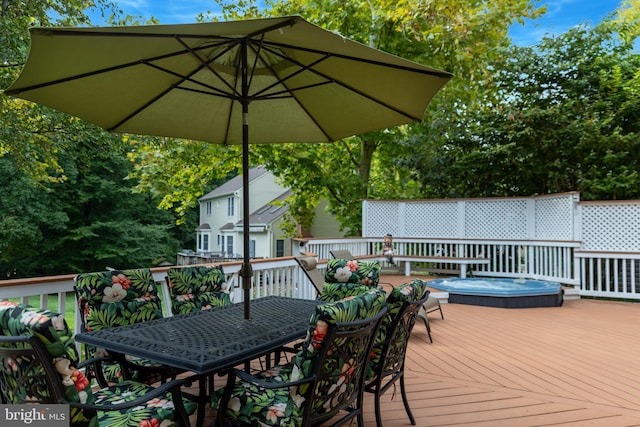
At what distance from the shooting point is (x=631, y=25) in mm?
10961

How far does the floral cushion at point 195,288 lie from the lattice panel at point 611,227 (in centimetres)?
760

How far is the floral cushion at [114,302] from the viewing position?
2703 millimetres

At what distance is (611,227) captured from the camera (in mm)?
8023

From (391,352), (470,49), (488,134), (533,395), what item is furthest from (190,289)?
(488,134)

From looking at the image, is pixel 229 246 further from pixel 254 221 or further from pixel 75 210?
pixel 75 210

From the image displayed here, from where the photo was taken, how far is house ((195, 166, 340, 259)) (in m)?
19.9

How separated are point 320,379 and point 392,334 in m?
0.73

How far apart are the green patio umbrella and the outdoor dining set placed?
52 cm

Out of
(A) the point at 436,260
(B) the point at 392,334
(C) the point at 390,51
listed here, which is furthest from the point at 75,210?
(B) the point at 392,334

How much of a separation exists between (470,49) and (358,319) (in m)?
7.94

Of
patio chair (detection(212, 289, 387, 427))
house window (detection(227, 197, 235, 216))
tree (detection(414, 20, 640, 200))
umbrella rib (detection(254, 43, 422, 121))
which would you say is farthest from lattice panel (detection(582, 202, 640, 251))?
house window (detection(227, 197, 235, 216))

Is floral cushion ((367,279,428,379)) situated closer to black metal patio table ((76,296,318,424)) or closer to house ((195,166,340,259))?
black metal patio table ((76,296,318,424))

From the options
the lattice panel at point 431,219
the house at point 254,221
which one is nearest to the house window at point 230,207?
the house at point 254,221
